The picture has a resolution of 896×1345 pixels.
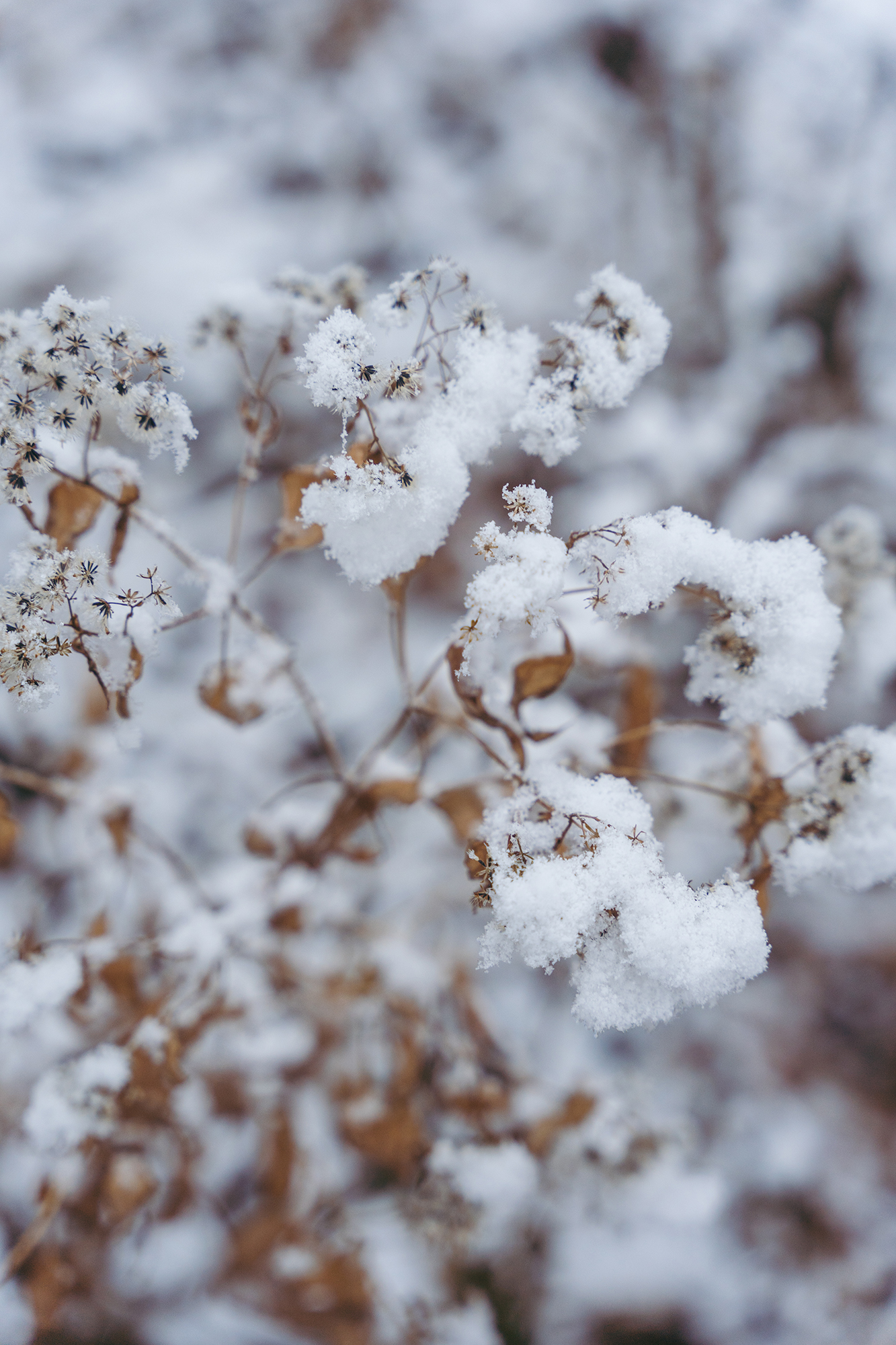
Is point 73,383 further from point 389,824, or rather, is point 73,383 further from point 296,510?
point 389,824

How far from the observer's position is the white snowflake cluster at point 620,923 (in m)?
0.62

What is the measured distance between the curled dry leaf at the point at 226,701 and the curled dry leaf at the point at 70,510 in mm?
247

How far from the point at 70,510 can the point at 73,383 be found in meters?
0.17

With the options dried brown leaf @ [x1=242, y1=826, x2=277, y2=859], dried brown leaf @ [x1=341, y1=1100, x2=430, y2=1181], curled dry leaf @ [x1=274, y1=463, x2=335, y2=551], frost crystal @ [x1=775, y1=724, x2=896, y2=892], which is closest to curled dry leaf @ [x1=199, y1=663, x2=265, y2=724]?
curled dry leaf @ [x1=274, y1=463, x2=335, y2=551]

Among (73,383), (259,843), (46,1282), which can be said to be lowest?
(46,1282)

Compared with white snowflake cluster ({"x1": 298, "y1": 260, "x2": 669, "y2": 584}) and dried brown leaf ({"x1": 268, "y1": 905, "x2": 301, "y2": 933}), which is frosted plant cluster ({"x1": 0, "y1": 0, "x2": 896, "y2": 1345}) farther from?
white snowflake cluster ({"x1": 298, "y1": 260, "x2": 669, "y2": 584})

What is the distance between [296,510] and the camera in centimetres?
87

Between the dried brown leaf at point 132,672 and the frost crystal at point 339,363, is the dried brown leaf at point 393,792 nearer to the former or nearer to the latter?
the dried brown leaf at point 132,672

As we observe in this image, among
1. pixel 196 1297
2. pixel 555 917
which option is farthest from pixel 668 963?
pixel 196 1297

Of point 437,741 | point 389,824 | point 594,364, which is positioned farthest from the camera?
point 389,824

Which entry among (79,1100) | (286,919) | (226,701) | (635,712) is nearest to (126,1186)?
(79,1100)

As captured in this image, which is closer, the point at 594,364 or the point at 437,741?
the point at 594,364

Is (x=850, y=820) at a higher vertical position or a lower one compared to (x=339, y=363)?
lower

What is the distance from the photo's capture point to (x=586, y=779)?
2.45 feet
